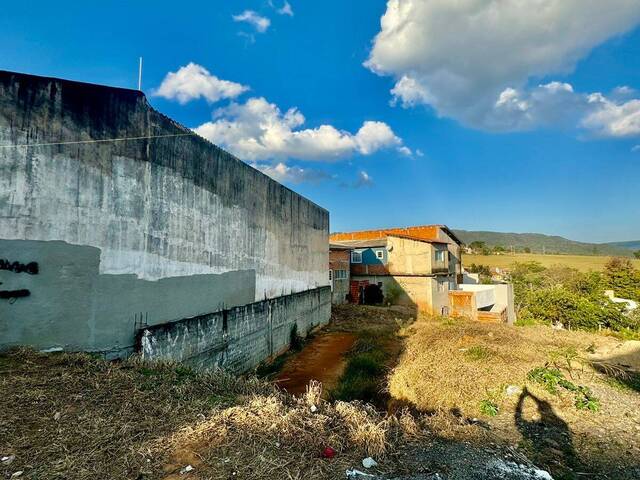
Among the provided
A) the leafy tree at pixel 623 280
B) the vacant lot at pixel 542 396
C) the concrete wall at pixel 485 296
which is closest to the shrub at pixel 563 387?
the vacant lot at pixel 542 396

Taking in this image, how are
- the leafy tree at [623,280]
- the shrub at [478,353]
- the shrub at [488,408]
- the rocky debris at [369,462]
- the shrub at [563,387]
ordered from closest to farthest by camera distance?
the rocky debris at [369,462] < the shrub at [488,408] < the shrub at [563,387] < the shrub at [478,353] < the leafy tree at [623,280]

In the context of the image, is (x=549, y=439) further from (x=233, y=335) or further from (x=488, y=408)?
(x=233, y=335)

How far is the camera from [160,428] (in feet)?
10.8

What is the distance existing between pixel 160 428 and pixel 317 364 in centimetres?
807

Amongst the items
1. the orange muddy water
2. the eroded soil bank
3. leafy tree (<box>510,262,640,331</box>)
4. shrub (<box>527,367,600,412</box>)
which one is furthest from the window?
shrub (<box>527,367,600,412</box>)

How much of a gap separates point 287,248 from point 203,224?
513 centimetres

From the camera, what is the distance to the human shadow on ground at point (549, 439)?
398 centimetres

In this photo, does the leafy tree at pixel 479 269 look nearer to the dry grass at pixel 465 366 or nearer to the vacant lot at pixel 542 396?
the dry grass at pixel 465 366

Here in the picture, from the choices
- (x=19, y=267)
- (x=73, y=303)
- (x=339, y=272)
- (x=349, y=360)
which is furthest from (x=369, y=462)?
(x=339, y=272)

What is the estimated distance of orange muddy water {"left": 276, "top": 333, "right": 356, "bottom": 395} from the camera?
9.08 m

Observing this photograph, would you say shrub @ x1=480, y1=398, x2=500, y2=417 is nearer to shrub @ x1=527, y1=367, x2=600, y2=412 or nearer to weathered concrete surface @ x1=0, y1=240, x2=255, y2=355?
shrub @ x1=527, y1=367, x2=600, y2=412

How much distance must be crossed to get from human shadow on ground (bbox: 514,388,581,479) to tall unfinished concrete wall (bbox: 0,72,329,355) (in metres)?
6.03

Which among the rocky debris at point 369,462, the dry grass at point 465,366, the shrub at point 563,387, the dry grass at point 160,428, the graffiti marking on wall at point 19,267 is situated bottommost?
the dry grass at point 465,366

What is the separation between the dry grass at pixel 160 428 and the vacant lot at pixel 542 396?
222 cm
